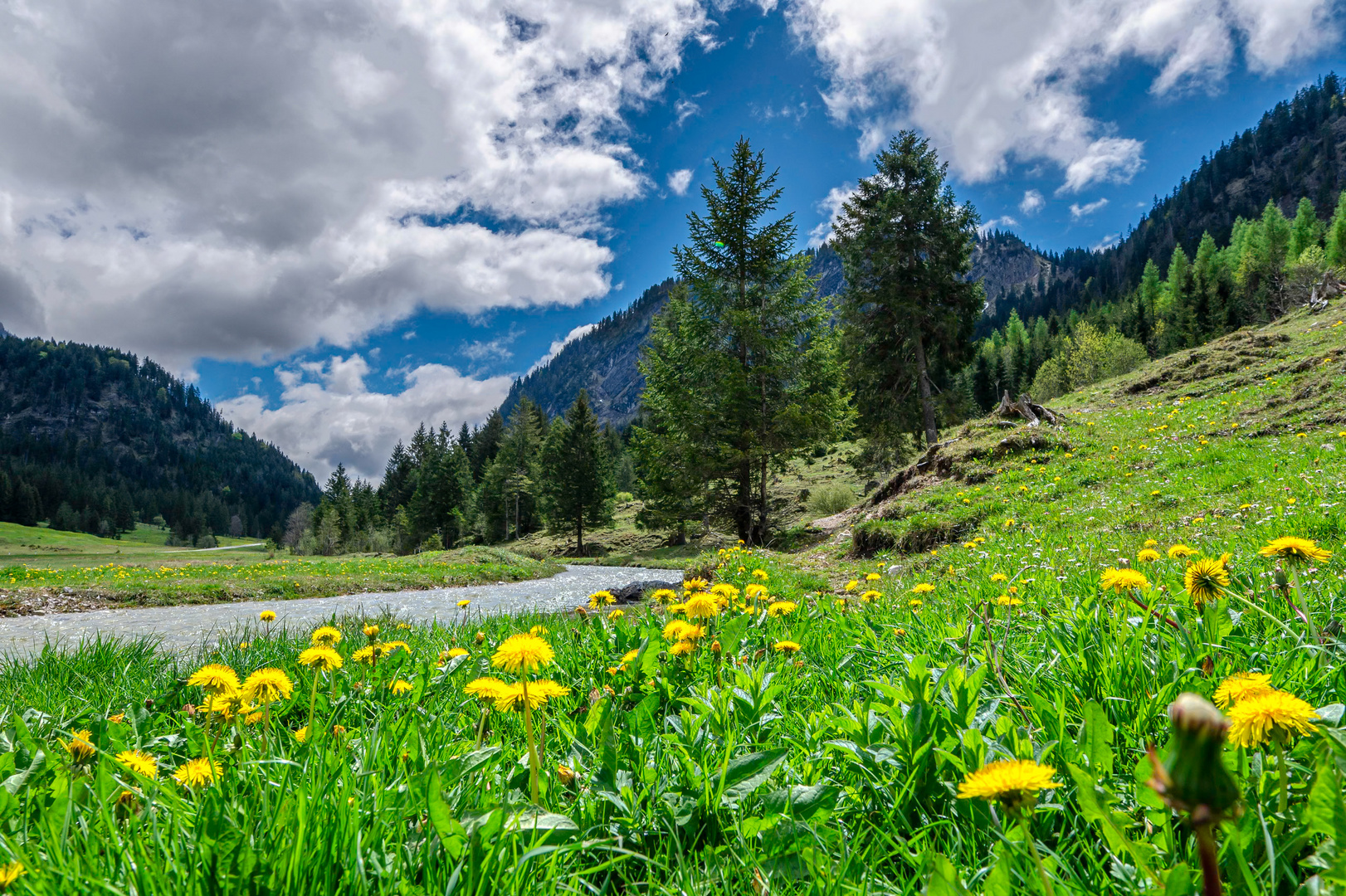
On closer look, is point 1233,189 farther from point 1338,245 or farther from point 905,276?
point 905,276

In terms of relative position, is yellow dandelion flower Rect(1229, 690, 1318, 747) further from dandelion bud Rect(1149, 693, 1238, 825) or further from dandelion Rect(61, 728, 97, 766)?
dandelion Rect(61, 728, 97, 766)

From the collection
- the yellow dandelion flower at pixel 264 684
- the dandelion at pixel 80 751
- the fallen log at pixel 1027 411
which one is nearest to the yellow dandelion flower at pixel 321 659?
the yellow dandelion flower at pixel 264 684

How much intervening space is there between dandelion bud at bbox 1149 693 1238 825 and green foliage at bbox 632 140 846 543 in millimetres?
18730

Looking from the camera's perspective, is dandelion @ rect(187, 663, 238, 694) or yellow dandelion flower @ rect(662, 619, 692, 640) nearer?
dandelion @ rect(187, 663, 238, 694)

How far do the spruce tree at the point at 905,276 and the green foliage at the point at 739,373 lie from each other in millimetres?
2852

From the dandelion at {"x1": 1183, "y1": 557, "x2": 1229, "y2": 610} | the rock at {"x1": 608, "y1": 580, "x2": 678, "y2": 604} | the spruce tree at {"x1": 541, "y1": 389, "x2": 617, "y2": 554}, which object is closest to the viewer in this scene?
the dandelion at {"x1": 1183, "y1": 557, "x2": 1229, "y2": 610}

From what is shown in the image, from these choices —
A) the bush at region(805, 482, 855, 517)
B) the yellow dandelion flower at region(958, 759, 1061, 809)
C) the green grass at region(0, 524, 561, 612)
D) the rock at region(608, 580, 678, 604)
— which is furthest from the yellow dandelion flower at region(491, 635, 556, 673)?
the bush at region(805, 482, 855, 517)

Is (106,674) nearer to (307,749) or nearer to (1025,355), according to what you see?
(307,749)

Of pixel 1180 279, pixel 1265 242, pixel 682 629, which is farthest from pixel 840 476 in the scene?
pixel 1180 279

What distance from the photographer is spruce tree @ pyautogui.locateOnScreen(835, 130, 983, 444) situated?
22469 millimetres

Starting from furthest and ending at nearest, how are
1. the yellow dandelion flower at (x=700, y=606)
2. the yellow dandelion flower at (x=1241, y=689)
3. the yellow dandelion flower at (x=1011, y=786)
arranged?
the yellow dandelion flower at (x=700, y=606)
the yellow dandelion flower at (x=1241, y=689)
the yellow dandelion flower at (x=1011, y=786)

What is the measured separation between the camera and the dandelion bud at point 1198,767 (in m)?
0.48

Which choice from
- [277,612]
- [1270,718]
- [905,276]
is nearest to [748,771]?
[1270,718]

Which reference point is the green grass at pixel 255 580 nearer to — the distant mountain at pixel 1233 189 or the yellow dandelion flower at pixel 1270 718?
the yellow dandelion flower at pixel 1270 718
